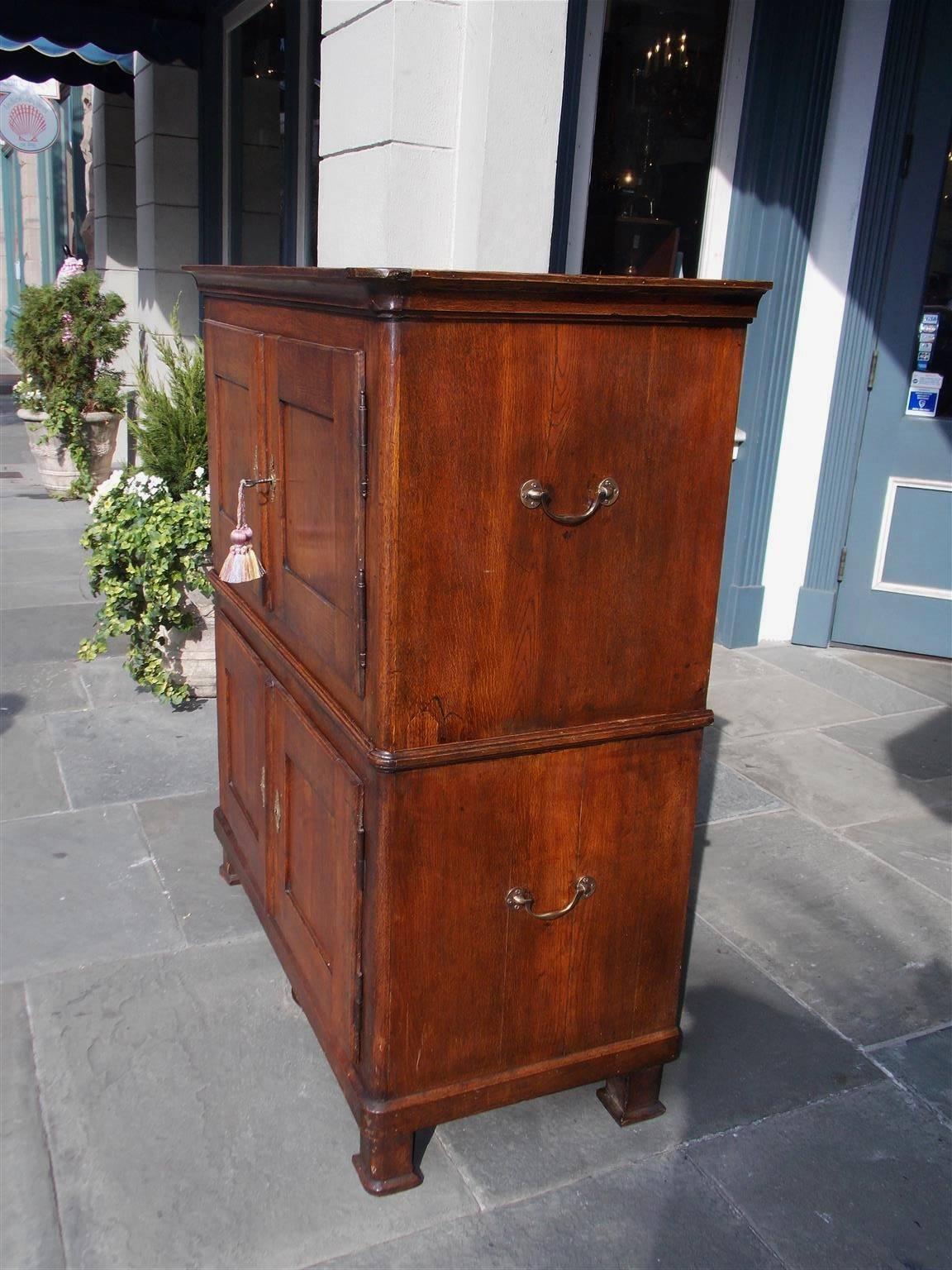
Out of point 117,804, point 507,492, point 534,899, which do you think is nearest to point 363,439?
point 507,492

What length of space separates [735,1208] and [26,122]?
13002 millimetres

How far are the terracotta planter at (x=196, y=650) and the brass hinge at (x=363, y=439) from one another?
292cm

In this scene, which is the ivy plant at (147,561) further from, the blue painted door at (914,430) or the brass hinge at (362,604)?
the blue painted door at (914,430)

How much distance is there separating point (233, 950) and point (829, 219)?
450cm

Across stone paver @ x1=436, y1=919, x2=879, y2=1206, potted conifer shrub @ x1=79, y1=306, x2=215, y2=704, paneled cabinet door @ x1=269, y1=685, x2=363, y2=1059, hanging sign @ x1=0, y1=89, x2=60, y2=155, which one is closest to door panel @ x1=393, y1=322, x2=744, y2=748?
paneled cabinet door @ x1=269, y1=685, x2=363, y2=1059

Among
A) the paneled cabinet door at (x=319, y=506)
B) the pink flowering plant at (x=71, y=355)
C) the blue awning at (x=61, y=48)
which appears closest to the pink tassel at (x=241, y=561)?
the paneled cabinet door at (x=319, y=506)

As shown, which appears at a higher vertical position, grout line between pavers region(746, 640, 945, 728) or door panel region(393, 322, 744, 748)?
door panel region(393, 322, 744, 748)

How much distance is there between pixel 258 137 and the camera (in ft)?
23.4

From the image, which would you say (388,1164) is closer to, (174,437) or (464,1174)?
(464,1174)

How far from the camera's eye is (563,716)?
7.16ft

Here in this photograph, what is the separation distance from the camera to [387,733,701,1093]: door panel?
215 cm

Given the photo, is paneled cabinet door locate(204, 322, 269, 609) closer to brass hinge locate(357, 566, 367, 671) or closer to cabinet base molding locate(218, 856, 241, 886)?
brass hinge locate(357, 566, 367, 671)

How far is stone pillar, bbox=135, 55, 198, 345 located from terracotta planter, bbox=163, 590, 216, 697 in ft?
13.5

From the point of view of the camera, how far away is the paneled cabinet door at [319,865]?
7.27ft
